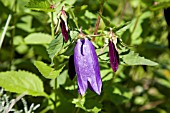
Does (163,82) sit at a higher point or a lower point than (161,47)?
lower

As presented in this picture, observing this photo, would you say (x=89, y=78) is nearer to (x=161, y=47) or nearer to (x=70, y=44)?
(x=70, y=44)

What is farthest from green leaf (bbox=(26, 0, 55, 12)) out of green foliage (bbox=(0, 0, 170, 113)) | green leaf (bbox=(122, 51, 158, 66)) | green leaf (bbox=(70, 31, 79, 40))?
green leaf (bbox=(122, 51, 158, 66))

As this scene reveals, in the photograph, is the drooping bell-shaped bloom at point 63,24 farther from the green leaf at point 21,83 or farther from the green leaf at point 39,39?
the green leaf at point 39,39

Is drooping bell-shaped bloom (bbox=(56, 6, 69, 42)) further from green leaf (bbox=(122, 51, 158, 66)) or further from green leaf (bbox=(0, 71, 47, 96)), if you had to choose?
green leaf (bbox=(0, 71, 47, 96))

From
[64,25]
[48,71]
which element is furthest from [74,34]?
[48,71]

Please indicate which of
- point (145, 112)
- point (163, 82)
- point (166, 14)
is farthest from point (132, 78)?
point (166, 14)

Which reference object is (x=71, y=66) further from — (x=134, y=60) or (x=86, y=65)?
(x=134, y=60)

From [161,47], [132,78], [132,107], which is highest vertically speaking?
[161,47]
